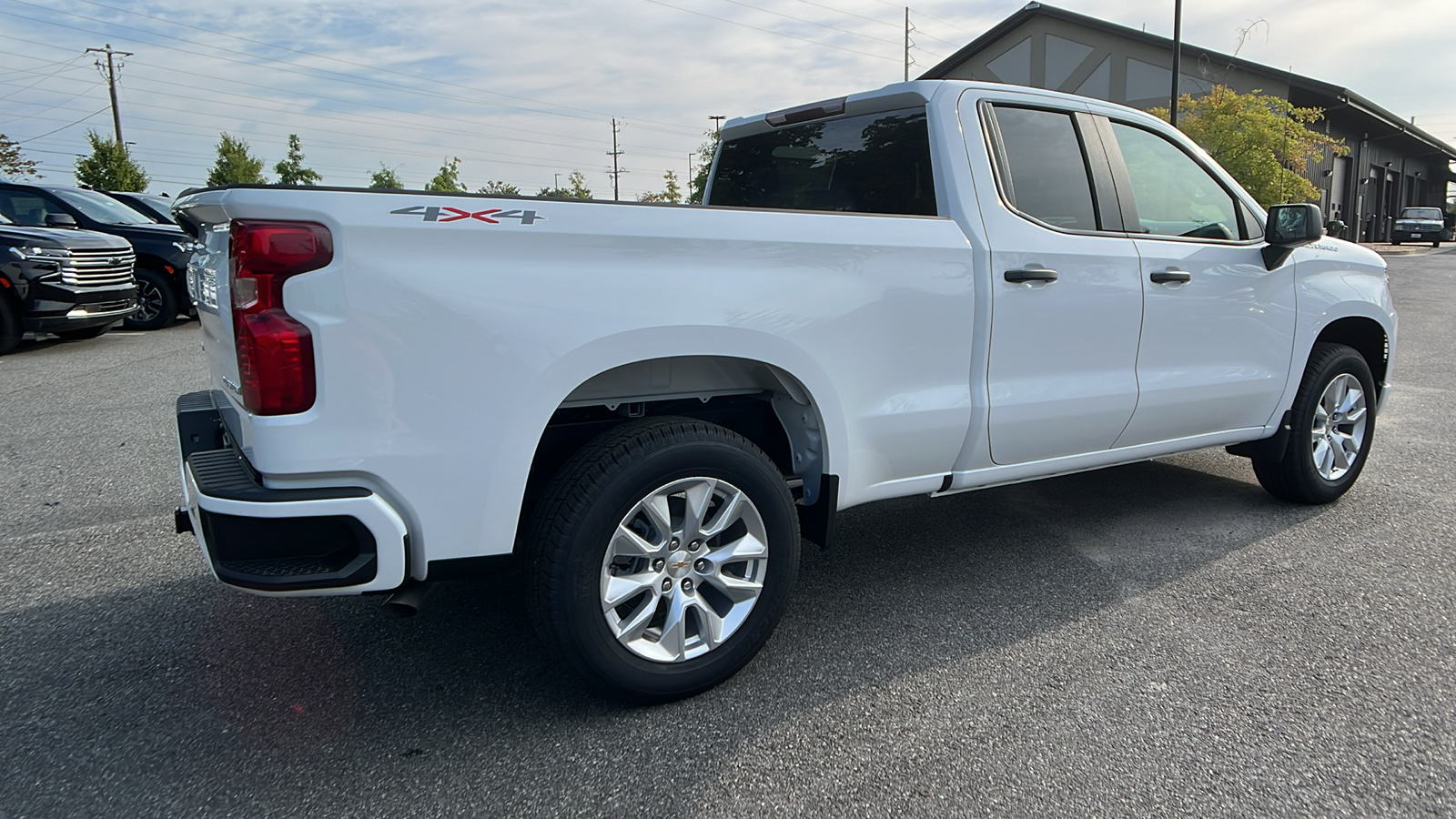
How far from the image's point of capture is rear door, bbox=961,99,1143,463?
3400 mm

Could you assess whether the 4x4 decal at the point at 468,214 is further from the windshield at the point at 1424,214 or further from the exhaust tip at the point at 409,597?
the windshield at the point at 1424,214

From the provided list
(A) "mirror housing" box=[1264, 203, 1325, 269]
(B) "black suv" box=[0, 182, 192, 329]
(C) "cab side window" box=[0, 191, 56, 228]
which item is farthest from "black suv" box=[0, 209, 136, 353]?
(A) "mirror housing" box=[1264, 203, 1325, 269]

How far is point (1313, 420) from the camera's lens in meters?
4.62

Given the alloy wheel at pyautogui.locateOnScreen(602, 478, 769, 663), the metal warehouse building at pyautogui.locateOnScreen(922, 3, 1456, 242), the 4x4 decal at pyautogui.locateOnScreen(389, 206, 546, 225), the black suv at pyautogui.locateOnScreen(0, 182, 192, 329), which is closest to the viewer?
the 4x4 decal at pyautogui.locateOnScreen(389, 206, 546, 225)

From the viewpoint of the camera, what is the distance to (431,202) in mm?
2338

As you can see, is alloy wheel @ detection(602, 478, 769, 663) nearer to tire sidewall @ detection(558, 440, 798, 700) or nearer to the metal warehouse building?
tire sidewall @ detection(558, 440, 798, 700)

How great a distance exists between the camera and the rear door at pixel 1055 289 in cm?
340

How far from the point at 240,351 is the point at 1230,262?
3887 millimetres

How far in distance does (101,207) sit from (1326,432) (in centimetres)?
1402

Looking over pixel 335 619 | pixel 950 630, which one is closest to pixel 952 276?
pixel 950 630

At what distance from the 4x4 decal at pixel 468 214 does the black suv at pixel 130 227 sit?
11.2 meters

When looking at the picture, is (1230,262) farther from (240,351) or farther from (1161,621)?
(240,351)

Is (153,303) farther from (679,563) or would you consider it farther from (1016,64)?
(1016,64)

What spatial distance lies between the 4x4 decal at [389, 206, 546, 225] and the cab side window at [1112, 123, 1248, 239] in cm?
272
